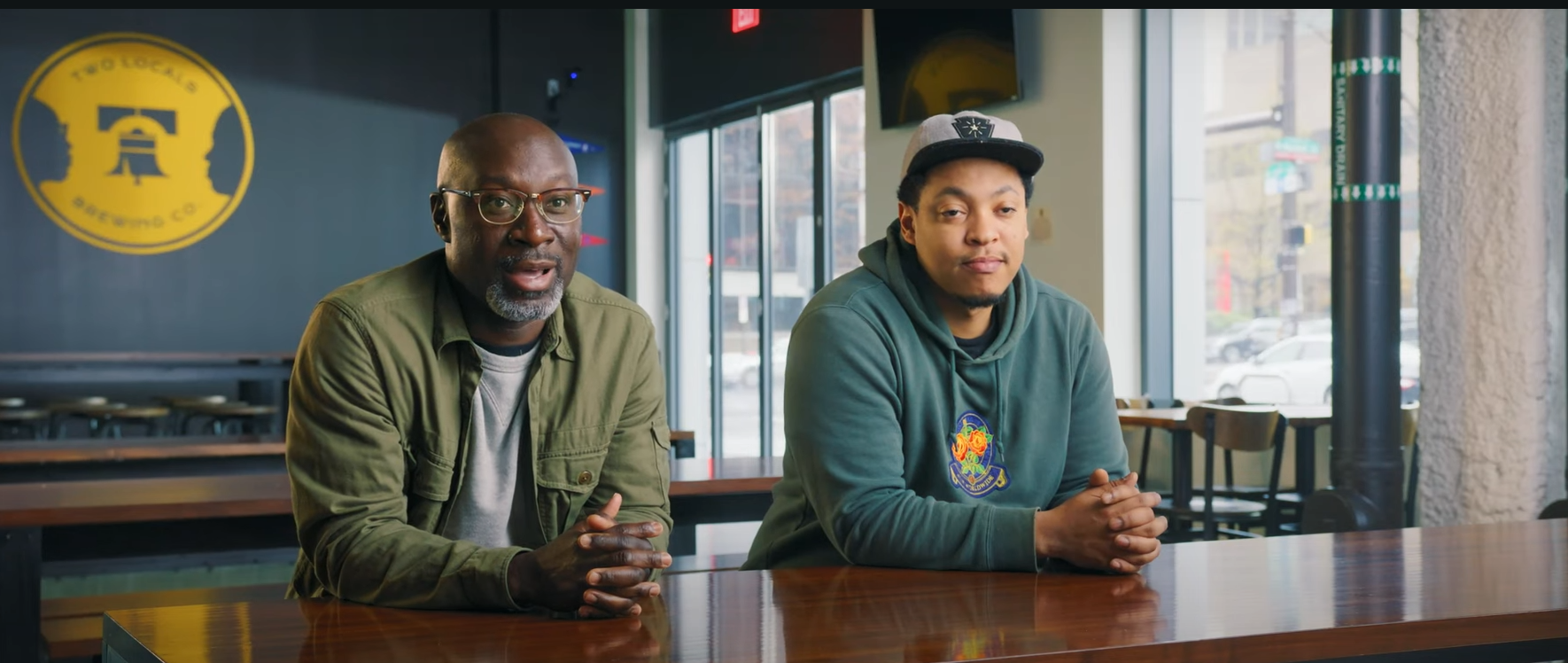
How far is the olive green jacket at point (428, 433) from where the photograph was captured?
162cm

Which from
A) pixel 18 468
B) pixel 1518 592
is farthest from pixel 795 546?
pixel 18 468

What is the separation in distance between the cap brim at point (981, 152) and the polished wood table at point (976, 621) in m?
0.58

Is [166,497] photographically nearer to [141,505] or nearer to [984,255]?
[141,505]

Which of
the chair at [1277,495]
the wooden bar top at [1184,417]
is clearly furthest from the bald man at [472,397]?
the chair at [1277,495]

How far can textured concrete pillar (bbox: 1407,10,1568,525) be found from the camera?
339cm

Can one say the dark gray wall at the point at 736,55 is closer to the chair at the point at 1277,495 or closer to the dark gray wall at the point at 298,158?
the dark gray wall at the point at 298,158

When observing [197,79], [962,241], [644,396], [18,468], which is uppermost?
[197,79]

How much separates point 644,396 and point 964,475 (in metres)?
0.48

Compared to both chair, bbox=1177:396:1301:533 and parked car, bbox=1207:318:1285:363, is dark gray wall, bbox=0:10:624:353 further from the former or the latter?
chair, bbox=1177:396:1301:533

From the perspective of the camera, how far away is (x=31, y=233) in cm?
868

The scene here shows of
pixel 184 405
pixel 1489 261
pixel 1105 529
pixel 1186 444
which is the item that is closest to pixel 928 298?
pixel 1105 529

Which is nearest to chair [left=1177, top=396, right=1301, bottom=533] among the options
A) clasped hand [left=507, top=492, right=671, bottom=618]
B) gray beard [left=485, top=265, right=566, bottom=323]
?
gray beard [left=485, top=265, right=566, bottom=323]

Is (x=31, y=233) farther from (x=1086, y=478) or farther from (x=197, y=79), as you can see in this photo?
(x=1086, y=478)

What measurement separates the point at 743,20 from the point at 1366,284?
20.1 ft
